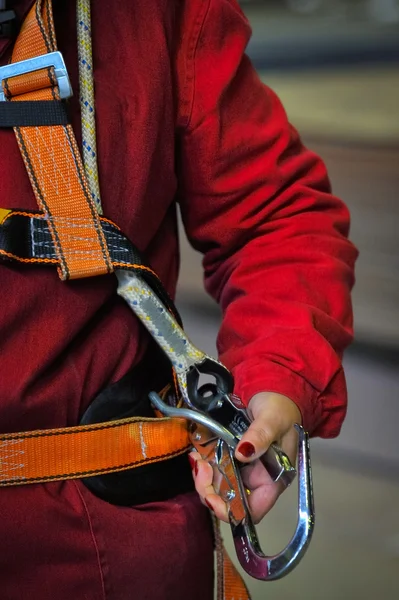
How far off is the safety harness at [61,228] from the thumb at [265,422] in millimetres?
54

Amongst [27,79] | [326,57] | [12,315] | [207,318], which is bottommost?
[207,318]

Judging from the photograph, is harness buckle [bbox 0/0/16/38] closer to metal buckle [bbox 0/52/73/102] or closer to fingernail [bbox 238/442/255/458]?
metal buckle [bbox 0/52/73/102]

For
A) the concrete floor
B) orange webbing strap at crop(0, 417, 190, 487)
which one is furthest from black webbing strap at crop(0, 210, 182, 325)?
the concrete floor

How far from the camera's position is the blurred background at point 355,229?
1.41m

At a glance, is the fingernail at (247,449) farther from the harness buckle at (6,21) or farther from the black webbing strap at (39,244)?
the harness buckle at (6,21)

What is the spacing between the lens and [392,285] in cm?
159

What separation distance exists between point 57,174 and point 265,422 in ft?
0.70

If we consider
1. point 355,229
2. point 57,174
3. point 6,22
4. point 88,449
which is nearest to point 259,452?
point 88,449

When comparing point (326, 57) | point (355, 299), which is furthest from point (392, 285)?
point (326, 57)

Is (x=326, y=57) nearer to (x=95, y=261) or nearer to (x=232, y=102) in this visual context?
(x=232, y=102)

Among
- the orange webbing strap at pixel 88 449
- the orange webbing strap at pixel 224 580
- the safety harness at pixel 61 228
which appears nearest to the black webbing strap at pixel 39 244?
the safety harness at pixel 61 228

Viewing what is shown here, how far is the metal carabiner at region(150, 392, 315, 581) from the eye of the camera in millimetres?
531

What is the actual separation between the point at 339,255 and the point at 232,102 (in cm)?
15

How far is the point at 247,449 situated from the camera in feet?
1.84
